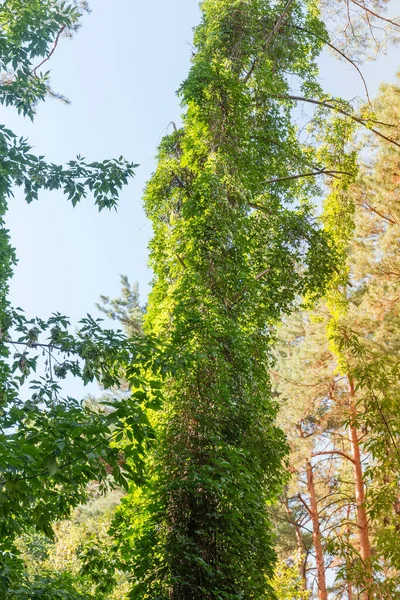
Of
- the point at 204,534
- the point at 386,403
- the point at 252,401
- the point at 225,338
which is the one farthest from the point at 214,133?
the point at 204,534

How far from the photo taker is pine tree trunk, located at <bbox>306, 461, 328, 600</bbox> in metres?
15.4

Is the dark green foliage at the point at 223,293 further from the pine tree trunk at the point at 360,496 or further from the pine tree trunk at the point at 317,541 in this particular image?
the pine tree trunk at the point at 317,541

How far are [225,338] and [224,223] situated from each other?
4.32 feet

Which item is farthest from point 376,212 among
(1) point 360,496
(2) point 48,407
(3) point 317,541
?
(2) point 48,407

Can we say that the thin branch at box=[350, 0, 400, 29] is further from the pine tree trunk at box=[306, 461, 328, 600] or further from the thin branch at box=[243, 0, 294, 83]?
the pine tree trunk at box=[306, 461, 328, 600]

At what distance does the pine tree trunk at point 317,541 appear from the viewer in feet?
50.6

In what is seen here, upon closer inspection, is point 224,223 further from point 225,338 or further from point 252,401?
point 252,401

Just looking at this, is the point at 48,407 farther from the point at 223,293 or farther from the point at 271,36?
the point at 271,36

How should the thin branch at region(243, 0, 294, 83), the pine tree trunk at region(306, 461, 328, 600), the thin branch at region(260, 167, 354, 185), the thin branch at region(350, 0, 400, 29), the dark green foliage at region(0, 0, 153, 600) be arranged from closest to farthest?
the dark green foliage at region(0, 0, 153, 600) → the thin branch at region(243, 0, 294, 83) → the thin branch at region(260, 167, 354, 185) → the thin branch at region(350, 0, 400, 29) → the pine tree trunk at region(306, 461, 328, 600)

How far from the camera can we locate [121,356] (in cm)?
514

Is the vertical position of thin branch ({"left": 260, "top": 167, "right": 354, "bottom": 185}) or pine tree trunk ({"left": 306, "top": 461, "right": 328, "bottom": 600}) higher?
thin branch ({"left": 260, "top": 167, "right": 354, "bottom": 185})

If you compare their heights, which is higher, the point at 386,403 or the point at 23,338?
the point at 23,338

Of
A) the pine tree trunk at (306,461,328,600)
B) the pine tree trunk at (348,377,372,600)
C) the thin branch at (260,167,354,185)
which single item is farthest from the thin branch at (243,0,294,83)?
the pine tree trunk at (306,461,328,600)

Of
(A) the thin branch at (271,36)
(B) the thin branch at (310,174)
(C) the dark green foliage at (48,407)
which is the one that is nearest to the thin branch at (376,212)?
(B) the thin branch at (310,174)
